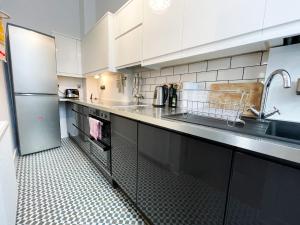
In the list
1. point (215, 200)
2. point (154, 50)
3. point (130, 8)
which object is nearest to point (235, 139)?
point (215, 200)

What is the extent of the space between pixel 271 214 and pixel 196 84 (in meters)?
1.06

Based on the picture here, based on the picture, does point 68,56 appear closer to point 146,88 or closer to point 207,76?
point 146,88

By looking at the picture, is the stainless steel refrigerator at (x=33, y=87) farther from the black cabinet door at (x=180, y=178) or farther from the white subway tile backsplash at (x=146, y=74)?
the black cabinet door at (x=180, y=178)

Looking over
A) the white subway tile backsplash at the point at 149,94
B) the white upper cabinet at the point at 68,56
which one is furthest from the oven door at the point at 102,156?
the white upper cabinet at the point at 68,56

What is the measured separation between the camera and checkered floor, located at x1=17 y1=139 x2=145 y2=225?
120cm

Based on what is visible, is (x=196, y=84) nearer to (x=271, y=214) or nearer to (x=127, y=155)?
(x=127, y=155)

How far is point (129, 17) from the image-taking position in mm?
1670

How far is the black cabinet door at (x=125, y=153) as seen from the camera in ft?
3.83

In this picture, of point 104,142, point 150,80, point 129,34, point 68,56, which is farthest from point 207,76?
point 68,56

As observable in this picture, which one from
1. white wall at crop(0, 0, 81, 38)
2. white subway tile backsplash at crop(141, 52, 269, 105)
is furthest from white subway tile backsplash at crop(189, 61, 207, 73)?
white wall at crop(0, 0, 81, 38)

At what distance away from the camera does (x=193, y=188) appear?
74 cm

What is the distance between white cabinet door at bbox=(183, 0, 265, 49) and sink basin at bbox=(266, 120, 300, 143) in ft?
1.81

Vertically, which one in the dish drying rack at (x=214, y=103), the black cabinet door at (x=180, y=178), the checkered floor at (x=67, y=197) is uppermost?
the dish drying rack at (x=214, y=103)

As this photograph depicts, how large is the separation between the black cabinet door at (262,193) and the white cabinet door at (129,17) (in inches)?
61.6
